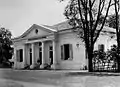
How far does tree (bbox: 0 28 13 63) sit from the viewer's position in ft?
159

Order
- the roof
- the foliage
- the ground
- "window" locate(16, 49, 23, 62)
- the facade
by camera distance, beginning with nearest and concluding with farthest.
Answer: the ground < the foliage < the facade < the roof < "window" locate(16, 49, 23, 62)

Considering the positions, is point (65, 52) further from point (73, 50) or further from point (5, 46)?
point (5, 46)

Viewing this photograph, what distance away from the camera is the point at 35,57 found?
3164 centimetres

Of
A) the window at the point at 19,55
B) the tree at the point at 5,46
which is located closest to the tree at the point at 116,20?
the window at the point at 19,55

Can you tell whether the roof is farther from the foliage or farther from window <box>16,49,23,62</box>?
the foliage

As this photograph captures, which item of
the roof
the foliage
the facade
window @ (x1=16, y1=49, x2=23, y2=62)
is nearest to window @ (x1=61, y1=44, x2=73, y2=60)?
the facade

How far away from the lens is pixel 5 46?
49.6m

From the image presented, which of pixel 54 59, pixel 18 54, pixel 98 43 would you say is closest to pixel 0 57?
pixel 18 54

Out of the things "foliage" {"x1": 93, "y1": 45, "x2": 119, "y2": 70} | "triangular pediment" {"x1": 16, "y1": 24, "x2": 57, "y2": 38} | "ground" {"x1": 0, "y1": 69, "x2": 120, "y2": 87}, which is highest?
"triangular pediment" {"x1": 16, "y1": 24, "x2": 57, "y2": 38}

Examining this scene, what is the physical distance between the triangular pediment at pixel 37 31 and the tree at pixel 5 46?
1615 centimetres

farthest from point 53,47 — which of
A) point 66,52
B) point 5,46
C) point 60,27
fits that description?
point 5,46

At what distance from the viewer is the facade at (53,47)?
26.3 m

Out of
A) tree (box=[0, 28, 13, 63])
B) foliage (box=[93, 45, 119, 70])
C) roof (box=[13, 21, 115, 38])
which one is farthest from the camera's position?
tree (box=[0, 28, 13, 63])

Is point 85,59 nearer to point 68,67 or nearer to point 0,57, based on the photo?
point 68,67
